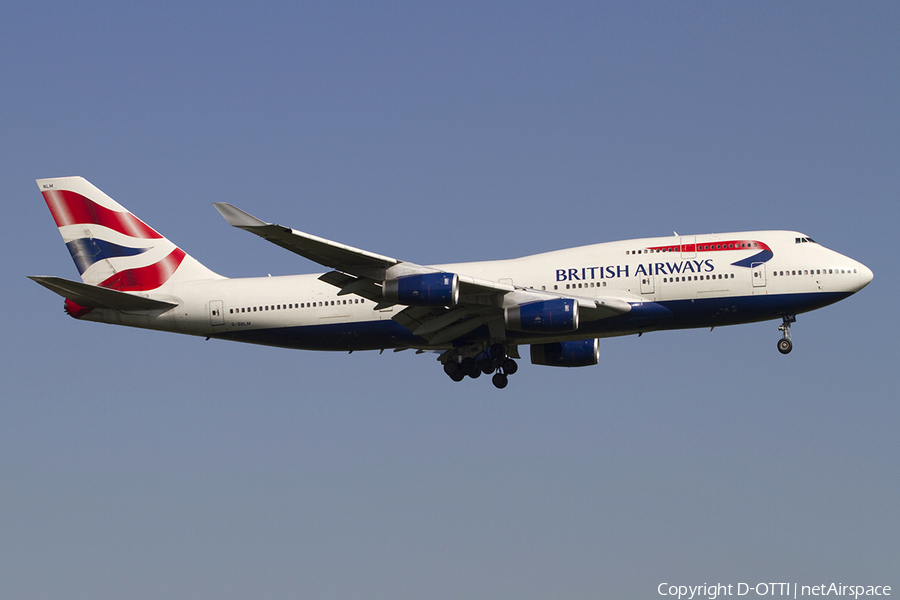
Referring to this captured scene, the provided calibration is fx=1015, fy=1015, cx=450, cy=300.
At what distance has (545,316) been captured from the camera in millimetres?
36156

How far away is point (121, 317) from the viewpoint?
40906 millimetres

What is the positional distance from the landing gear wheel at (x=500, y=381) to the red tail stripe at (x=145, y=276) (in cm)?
1418

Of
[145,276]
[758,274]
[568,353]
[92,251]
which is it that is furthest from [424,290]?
[92,251]

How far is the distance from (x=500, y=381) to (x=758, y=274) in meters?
10.9

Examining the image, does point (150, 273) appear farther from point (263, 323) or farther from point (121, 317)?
point (263, 323)

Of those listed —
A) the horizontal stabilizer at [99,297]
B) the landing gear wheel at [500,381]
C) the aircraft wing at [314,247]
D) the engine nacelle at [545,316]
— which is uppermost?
the aircraft wing at [314,247]

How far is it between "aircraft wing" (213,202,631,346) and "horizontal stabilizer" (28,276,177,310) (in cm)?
854

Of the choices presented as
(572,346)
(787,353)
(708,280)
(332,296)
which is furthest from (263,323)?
(787,353)

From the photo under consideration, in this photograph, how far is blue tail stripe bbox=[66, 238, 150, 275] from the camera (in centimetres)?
4334

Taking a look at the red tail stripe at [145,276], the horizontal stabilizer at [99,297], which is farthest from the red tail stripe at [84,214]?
the horizontal stabilizer at [99,297]

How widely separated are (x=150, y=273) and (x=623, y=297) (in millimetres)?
19707

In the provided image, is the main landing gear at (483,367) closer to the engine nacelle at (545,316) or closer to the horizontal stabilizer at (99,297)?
the engine nacelle at (545,316)

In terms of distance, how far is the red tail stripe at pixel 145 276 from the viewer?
4247cm

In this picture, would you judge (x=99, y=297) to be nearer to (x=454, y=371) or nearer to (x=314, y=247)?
(x=314, y=247)
